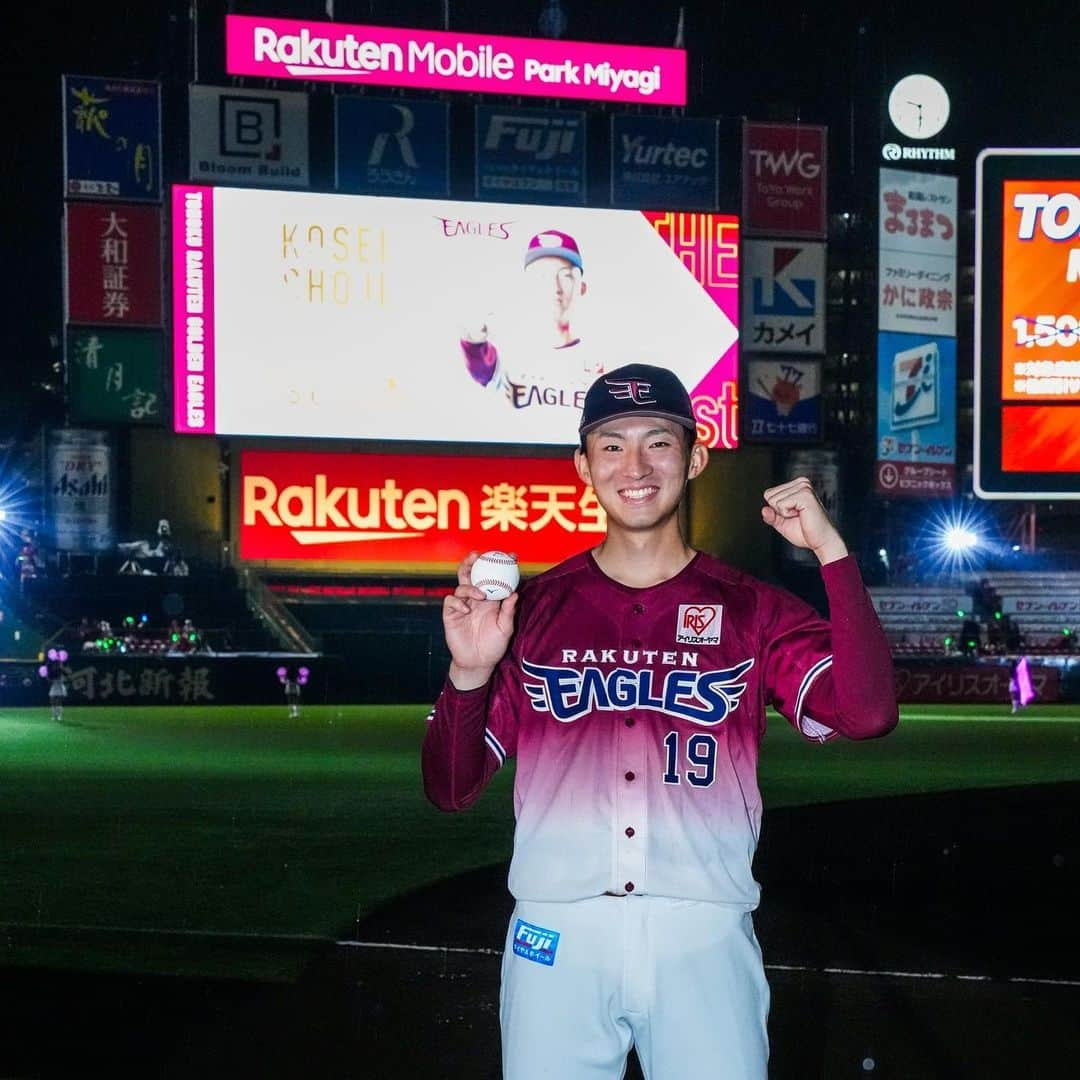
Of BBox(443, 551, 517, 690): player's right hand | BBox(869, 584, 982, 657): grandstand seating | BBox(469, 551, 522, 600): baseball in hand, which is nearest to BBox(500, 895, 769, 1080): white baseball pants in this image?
BBox(443, 551, 517, 690): player's right hand

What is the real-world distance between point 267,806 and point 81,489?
2576cm

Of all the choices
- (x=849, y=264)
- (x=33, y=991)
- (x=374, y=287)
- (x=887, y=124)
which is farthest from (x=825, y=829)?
(x=849, y=264)

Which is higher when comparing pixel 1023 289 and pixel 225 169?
pixel 225 169

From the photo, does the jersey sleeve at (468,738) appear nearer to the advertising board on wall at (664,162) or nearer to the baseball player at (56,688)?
the baseball player at (56,688)

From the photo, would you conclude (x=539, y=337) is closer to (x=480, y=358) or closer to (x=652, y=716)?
(x=480, y=358)

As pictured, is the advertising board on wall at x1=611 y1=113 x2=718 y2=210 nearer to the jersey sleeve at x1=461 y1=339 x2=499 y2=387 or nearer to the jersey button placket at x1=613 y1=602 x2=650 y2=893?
the jersey sleeve at x1=461 y1=339 x2=499 y2=387

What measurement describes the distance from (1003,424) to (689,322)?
35.9 m

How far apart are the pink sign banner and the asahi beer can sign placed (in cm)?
949

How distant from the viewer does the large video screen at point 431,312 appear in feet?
120

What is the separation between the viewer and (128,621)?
33.9 meters

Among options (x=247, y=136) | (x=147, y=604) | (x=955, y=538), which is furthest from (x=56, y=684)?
(x=955, y=538)

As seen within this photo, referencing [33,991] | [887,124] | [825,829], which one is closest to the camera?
[33,991]

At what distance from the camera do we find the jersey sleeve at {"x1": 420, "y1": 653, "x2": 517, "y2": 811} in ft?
10.8

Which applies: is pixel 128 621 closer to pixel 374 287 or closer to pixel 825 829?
pixel 374 287
